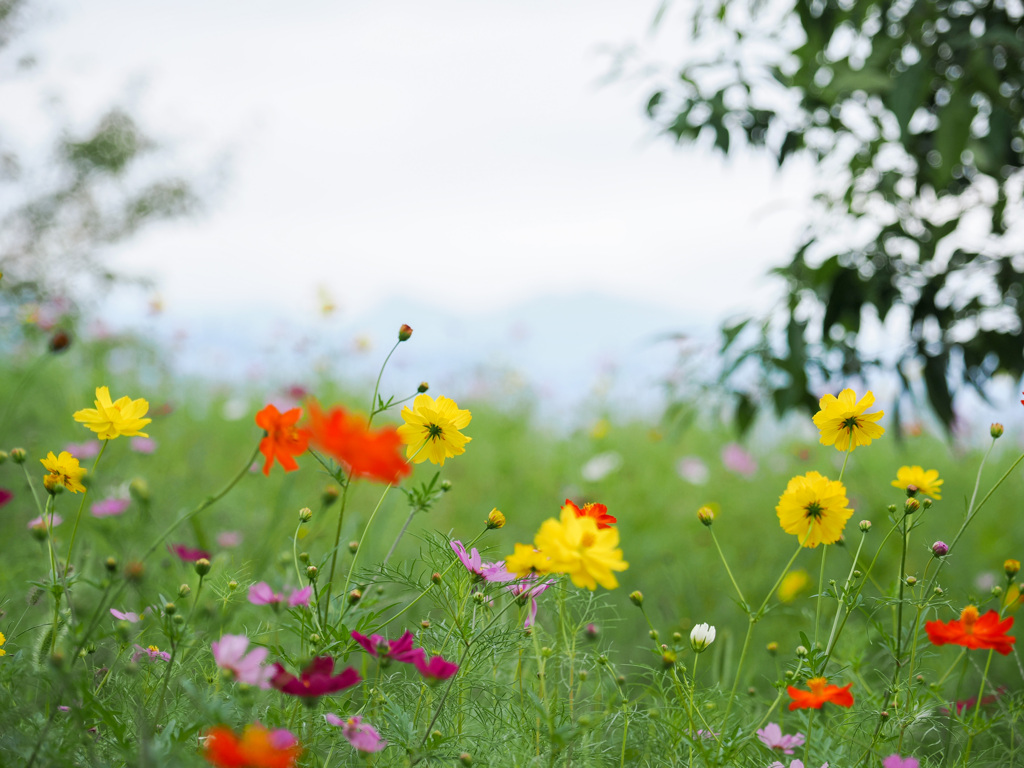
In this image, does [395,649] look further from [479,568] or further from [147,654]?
[147,654]

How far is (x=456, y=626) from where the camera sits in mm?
663

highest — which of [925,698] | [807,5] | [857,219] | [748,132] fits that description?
[807,5]

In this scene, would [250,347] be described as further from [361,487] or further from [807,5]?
[807,5]

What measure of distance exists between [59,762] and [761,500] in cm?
226

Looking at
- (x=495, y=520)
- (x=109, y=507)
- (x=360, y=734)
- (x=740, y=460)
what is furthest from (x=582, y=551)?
(x=740, y=460)

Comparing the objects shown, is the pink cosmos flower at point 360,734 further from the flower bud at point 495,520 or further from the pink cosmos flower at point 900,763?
the pink cosmos flower at point 900,763

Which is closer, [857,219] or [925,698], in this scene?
[925,698]

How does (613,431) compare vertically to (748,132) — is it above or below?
below

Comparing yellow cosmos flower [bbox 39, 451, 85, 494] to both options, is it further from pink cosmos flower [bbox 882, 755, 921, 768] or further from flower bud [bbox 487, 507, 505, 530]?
pink cosmos flower [bbox 882, 755, 921, 768]

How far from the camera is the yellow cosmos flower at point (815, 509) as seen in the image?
641mm

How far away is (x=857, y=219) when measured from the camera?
1225 mm

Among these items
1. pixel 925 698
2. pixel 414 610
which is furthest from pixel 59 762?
pixel 414 610

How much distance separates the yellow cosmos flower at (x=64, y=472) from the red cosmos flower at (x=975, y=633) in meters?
0.74

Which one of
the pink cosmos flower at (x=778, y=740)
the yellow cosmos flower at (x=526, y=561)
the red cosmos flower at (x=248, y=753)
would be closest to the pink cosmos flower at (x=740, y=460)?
the pink cosmos flower at (x=778, y=740)
